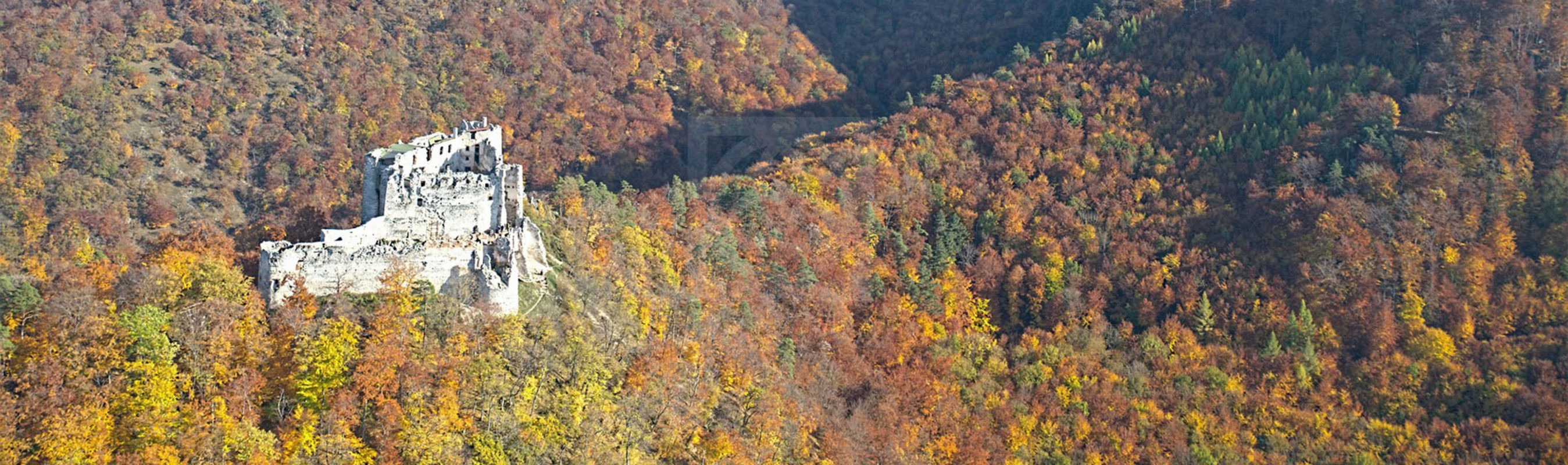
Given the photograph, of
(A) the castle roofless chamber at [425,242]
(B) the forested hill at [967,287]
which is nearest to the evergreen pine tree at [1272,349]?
(B) the forested hill at [967,287]

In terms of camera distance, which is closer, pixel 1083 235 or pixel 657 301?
pixel 657 301

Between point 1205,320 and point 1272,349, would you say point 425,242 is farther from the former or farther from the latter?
point 1272,349

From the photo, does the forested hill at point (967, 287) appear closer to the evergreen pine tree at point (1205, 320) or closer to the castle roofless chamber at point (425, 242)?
the evergreen pine tree at point (1205, 320)

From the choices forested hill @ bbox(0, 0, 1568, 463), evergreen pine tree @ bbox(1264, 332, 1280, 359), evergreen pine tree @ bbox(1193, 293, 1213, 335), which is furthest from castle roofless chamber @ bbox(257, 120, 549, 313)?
evergreen pine tree @ bbox(1264, 332, 1280, 359)

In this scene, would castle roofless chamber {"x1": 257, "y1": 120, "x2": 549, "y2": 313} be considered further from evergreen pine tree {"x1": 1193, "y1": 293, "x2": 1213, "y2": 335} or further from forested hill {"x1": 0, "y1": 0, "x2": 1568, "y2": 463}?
evergreen pine tree {"x1": 1193, "y1": 293, "x2": 1213, "y2": 335}

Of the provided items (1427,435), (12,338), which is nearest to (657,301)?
(12,338)

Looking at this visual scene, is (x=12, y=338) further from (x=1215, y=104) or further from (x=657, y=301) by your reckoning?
(x=1215, y=104)
